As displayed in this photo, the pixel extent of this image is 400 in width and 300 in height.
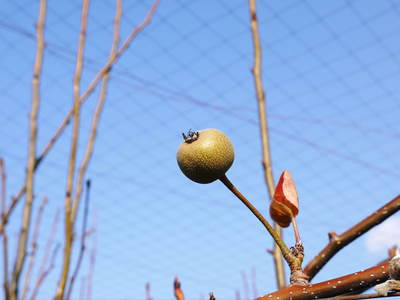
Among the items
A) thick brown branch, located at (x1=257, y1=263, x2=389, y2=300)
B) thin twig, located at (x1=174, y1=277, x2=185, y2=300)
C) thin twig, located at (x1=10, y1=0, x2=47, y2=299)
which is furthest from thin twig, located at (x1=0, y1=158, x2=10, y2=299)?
thick brown branch, located at (x1=257, y1=263, x2=389, y2=300)

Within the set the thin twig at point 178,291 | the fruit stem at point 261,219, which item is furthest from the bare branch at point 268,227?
the thin twig at point 178,291

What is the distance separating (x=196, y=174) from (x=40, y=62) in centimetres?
75

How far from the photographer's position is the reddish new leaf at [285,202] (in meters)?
0.44

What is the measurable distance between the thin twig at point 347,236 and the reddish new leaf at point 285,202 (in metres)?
0.04

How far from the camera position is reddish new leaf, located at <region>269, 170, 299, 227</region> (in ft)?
1.43

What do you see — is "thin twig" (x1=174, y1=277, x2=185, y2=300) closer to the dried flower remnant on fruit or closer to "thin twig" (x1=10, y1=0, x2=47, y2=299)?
the dried flower remnant on fruit

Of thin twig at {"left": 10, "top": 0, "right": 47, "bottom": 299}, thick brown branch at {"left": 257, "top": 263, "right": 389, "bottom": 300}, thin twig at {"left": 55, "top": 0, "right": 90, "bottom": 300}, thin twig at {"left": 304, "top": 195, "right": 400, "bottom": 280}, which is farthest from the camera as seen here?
thin twig at {"left": 10, "top": 0, "right": 47, "bottom": 299}

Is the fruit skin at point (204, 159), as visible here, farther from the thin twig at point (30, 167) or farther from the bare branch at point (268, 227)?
the thin twig at point (30, 167)

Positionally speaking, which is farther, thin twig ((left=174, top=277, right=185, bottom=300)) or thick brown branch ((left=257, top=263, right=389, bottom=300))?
thin twig ((left=174, top=277, right=185, bottom=300))

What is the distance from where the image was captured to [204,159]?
0.39 m

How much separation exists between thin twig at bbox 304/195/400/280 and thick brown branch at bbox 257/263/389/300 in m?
0.11

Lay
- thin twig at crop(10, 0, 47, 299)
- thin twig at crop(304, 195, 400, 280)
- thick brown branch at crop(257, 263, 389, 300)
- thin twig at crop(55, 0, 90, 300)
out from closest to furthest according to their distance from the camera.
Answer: thick brown branch at crop(257, 263, 389, 300)
thin twig at crop(304, 195, 400, 280)
thin twig at crop(55, 0, 90, 300)
thin twig at crop(10, 0, 47, 299)

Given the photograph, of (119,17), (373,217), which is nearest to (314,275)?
(373,217)

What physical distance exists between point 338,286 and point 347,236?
0.48ft
